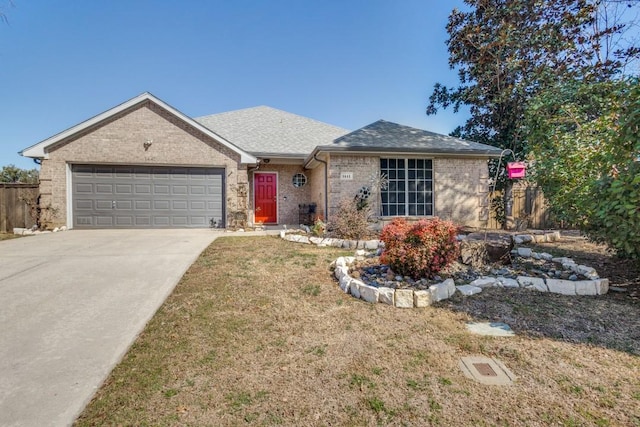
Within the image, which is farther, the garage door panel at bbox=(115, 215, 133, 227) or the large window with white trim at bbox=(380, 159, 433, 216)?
the garage door panel at bbox=(115, 215, 133, 227)

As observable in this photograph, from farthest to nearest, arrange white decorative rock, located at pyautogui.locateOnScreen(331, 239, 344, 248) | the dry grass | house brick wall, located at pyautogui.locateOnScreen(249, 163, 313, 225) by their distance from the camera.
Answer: house brick wall, located at pyautogui.locateOnScreen(249, 163, 313, 225)
white decorative rock, located at pyautogui.locateOnScreen(331, 239, 344, 248)
the dry grass

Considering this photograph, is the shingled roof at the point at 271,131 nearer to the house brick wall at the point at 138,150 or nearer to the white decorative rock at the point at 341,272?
the house brick wall at the point at 138,150

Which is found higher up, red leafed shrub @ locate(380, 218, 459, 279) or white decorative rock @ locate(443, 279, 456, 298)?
red leafed shrub @ locate(380, 218, 459, 279)

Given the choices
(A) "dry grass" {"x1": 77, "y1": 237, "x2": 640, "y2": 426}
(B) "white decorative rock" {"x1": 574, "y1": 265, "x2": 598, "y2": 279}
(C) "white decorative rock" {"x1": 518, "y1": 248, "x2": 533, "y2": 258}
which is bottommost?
(A) "dry grass" {"x1": 77, "y1": 237, "x2": 640, "y2": 426}

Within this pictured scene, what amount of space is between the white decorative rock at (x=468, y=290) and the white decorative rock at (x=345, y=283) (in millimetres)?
1492

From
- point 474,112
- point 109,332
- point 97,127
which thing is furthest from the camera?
point 474,112

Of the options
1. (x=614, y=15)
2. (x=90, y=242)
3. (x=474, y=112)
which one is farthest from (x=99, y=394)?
(x=614, y=15)

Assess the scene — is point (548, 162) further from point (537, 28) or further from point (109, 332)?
point (537, 28)

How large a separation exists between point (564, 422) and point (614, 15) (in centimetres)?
1683

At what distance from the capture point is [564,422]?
74.2 inches

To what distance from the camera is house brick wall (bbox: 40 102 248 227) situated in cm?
1020

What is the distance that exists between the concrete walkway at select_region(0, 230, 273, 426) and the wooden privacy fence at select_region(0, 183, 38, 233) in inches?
179

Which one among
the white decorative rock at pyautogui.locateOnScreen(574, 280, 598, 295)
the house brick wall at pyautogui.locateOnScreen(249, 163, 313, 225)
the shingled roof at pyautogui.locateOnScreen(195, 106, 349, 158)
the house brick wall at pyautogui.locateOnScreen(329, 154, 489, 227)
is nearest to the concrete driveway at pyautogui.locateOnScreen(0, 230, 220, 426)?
the house brick wall at pyautogui.locateOnScreen(329, 154, 489, 227)

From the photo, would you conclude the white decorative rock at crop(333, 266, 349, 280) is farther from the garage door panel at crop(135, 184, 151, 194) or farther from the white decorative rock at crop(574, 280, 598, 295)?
the garage door panel at crop(135, 184, 151, 194)
